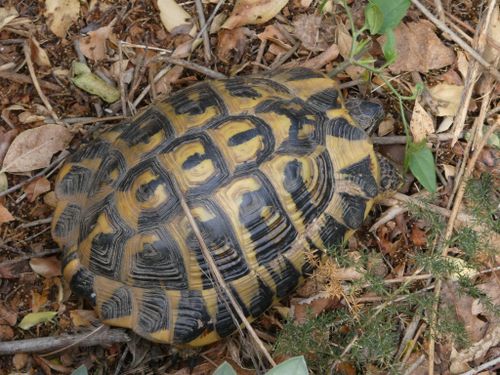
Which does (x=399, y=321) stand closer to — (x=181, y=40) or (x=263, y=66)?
(x=263, y=66)

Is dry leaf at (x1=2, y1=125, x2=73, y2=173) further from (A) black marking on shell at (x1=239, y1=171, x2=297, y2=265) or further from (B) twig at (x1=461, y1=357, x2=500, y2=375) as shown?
(B) twig at (x1=461, y1=357, x2=500, y2=375)

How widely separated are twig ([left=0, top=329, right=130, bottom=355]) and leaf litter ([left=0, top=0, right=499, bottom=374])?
95 mm

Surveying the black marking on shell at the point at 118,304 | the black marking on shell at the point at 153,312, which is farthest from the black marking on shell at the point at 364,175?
the black marking on shell at the point at 118,304

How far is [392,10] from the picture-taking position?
3.09m

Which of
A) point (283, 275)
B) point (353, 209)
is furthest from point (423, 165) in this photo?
point (283, 275)

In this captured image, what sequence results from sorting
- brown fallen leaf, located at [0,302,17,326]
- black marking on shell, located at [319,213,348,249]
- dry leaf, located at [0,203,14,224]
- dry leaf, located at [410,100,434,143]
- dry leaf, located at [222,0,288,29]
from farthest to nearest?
dry leaf, located at [222,0,288,29] → dry leaf, located at [410,100,434,143] → dry leaf, located at [0,203,14,224] → brown fallen leaf, located at [0,302,17,326] → black marking on shell, located at [319,213,348,249]

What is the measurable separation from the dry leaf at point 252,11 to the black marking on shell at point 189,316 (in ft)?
4.46

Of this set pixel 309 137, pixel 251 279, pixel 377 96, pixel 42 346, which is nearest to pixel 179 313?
pixel 251 279

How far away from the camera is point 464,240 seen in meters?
2.87

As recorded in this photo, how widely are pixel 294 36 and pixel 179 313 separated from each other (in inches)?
59.2

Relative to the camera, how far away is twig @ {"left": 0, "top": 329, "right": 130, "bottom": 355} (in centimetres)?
288

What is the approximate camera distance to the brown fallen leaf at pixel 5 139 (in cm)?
318

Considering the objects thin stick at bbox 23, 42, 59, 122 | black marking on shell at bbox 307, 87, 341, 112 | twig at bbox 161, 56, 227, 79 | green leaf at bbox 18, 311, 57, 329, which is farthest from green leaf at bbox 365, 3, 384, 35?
green leaf at bbox 18, 311, 57, 329

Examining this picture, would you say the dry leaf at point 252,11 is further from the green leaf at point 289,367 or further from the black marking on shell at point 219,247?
the green leaf at point 289,367
